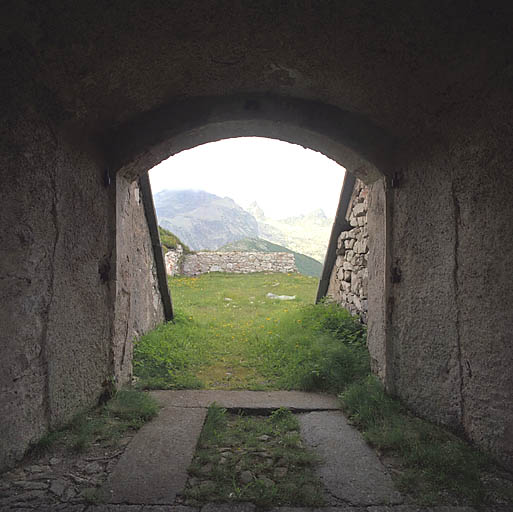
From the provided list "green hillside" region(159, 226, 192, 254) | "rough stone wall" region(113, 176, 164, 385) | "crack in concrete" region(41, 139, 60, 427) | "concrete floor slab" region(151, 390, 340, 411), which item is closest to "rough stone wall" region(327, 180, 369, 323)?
"concrete floor slab" region(151, 390, 340, 411)

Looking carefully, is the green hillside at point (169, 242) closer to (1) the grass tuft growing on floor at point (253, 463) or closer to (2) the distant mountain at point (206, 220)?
(1) the grass tuft growing on floor at point (253, 463)

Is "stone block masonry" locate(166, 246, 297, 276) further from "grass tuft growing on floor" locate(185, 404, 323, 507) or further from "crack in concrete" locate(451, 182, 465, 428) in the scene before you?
"crack in concrete" locate(451, 182, 465, 428)

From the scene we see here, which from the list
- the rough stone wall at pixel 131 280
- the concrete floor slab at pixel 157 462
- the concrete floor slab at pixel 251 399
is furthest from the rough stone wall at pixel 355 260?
the rough stone wall at pixel 131 280

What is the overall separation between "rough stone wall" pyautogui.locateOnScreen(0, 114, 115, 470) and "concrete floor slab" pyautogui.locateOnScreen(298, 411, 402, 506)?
1.63 metres

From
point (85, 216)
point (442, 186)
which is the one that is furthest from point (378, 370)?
point (85, 216)

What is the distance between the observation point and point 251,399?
10.0ft

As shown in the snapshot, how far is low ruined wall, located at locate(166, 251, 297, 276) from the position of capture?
1434 cm

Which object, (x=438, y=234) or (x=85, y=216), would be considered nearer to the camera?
(x=438, y=234)

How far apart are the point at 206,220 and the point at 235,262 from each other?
5254cm

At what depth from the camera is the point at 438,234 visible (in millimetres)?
2443

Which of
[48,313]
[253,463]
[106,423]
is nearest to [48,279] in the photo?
[48,313]

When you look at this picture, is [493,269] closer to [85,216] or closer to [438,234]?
[438,234]

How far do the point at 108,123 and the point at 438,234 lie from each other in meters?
2.46

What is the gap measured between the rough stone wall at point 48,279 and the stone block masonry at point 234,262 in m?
11.0
